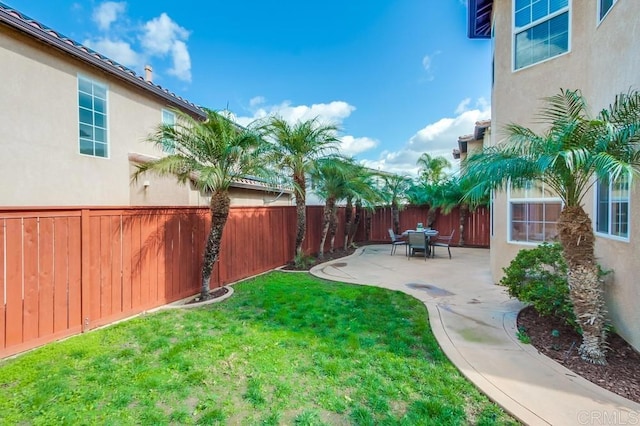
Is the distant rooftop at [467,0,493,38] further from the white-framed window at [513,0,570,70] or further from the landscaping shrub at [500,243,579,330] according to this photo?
the landscaping shrub at [500,243,579,330]

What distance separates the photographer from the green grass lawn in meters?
2.94

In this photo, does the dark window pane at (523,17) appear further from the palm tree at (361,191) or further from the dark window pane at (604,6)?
the palm tree at (361,191)

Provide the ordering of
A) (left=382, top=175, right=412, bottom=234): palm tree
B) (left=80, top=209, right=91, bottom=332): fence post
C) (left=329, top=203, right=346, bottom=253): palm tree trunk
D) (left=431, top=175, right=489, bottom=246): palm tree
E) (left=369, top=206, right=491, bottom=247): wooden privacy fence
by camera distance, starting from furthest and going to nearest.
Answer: (left=382, top=175, right=412, bottom=234): palm tree, (left=369, top=206, right=491, bottom=247): wooden privacy fence, (left=431, top=175, right=489, bottom=246): palm tree, (left=329, top=203, right=346, bottom=253): palm tree trunk, (left=80, top=209, right=91, bottom=332): fence post

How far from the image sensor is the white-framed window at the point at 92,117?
29.2 ft

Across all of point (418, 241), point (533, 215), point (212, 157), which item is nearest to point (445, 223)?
point (418, 241)

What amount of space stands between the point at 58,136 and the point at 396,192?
1504 cm

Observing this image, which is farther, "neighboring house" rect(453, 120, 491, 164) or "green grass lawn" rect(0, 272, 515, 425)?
"neighboring house" rect(453, 120, 491, 164)

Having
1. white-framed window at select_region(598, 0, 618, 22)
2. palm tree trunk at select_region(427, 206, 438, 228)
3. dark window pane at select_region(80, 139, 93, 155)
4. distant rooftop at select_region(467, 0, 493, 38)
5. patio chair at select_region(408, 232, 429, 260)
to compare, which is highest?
distant rooftop at select_region(467, 0, 493, 38)

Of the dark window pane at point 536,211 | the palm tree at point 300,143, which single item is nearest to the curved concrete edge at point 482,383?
the dark window pane at point 536,211

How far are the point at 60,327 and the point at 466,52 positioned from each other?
52.4ft

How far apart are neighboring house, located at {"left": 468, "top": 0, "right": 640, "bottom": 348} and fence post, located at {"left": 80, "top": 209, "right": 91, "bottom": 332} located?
7760 mm

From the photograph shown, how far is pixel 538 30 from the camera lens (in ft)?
24.4

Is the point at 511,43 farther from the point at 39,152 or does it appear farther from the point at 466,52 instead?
the point at 39,152

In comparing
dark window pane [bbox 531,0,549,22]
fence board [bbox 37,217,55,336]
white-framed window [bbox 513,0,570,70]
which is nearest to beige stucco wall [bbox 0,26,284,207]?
fence board [bbox 37,217,55,336]
